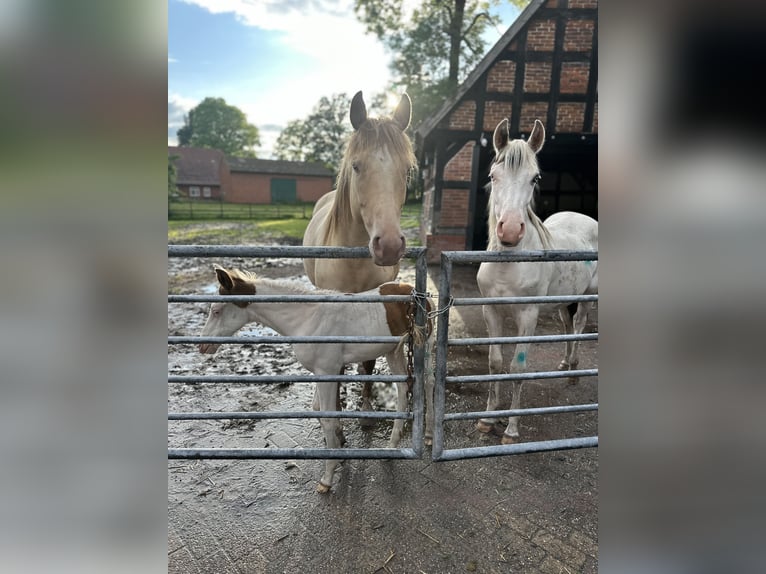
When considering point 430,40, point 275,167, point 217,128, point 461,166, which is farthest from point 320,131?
point 461,166

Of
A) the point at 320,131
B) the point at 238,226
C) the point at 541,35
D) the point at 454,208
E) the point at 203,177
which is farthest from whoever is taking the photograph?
the point at 320,131

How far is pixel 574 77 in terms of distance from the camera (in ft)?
24.1

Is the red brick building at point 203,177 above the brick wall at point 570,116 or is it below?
above

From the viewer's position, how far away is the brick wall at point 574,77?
729cm

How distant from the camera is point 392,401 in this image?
12.1 ft

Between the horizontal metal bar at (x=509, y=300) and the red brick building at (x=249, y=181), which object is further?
the red brick building at (x=249, y=181)

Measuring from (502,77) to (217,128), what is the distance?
6225 cm

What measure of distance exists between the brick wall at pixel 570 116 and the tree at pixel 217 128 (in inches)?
2353

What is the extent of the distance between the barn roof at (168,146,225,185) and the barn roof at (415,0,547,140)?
37815mm

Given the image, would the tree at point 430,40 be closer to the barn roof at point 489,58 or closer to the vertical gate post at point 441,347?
the barn roof at point 489,58

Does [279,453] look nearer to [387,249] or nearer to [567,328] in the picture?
[387,249]

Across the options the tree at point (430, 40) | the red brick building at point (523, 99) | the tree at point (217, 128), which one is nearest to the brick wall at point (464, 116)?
the red brick building at point (523, 99)
